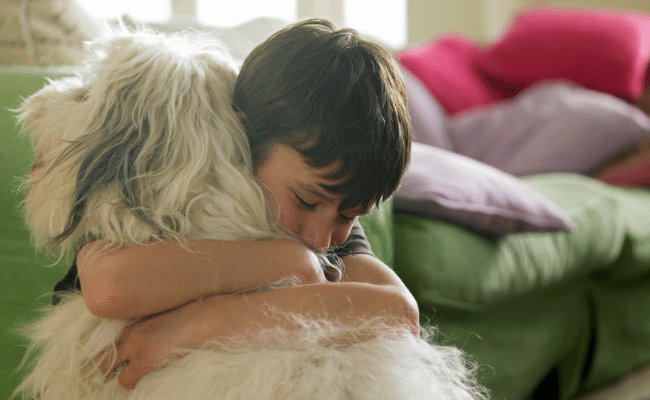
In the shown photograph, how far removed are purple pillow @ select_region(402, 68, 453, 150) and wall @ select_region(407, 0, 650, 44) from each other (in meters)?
1.29

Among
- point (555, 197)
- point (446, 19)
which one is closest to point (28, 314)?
point (555, 197)

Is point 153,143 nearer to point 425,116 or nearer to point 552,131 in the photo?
point 425,116

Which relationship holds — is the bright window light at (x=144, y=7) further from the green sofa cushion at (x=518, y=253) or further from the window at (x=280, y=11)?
the green sofa cushion at (x=518, y=253)

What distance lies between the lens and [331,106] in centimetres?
55

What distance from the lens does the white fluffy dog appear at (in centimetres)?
49

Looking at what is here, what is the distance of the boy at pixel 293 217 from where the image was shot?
51 cm

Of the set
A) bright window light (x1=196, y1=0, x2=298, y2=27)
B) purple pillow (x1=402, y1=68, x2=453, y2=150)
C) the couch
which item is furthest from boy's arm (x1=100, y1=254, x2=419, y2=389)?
bright window light (x1=196, y1=0, x2=298, y2=27)

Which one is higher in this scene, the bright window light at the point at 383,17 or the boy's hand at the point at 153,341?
the boy's hand at the point at 153,341

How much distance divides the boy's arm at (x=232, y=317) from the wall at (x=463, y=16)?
2748mm

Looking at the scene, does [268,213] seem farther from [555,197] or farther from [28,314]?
[555,197]

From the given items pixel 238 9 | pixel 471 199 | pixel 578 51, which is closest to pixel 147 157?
pixel 471 199

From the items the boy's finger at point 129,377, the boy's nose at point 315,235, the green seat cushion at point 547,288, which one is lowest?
the green seat cushion at point 547,288

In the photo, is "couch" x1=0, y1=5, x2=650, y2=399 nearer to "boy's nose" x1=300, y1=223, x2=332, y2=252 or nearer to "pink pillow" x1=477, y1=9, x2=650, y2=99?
"boy's nose" x1=300, y1=223, x2=332, y2=252

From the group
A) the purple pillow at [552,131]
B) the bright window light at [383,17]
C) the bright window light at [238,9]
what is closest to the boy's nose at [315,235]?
the purple pillow at [552,131]
